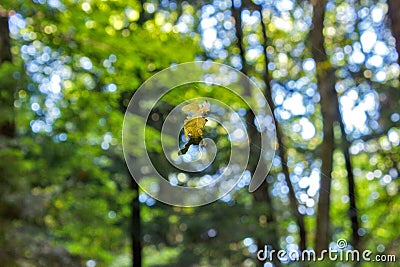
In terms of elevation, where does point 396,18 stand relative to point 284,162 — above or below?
above

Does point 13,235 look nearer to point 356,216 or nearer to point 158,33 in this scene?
point 158,33

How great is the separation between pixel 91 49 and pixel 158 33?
349 millimetres

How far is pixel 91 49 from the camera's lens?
6.01 ft

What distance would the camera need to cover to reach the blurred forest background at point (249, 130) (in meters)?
2.14

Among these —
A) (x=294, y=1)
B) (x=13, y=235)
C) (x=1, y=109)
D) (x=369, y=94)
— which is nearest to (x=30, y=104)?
(x=1, y=109)

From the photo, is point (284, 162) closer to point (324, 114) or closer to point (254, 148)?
point (254, 148)

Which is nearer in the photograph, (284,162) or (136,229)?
(284,162)

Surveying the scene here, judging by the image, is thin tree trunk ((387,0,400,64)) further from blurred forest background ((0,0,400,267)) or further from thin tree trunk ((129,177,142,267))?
thin tree trunk ((129,177,142,267))

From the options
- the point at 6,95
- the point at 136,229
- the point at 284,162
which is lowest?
the point at 136,229

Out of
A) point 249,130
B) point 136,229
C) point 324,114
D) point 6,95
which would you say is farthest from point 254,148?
point 6,95

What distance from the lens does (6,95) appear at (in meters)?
2.08

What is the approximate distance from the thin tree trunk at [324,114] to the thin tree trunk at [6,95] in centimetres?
149

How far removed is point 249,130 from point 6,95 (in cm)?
118

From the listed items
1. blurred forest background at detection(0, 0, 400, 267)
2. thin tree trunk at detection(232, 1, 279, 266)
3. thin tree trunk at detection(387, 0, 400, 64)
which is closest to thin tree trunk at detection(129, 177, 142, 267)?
blurred forest background at detection(0, 0, 400, 267)
